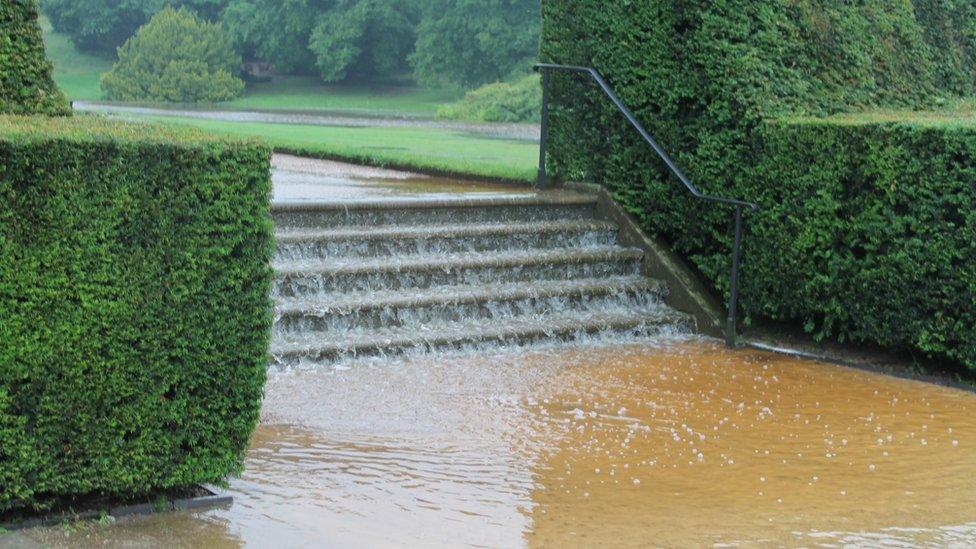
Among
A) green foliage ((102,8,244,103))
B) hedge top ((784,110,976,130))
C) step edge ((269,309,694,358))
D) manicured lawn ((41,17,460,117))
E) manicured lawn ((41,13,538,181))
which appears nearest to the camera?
step edge ((269,309,694,358))

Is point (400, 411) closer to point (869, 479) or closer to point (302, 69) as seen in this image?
point (869, 479)

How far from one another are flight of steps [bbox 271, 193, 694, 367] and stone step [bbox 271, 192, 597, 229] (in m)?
0.01

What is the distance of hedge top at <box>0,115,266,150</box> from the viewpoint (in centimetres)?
532

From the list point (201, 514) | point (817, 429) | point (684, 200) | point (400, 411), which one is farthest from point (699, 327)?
point (201, 514)

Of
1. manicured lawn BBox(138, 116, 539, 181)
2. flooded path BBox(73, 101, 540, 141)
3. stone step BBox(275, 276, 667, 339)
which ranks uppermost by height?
flooded path BBox(73, 101, 540, 141)

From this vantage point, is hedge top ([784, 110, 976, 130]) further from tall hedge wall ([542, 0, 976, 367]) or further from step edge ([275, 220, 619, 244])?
step edge ([275, 220, 619, 244])

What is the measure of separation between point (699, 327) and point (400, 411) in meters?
3.71

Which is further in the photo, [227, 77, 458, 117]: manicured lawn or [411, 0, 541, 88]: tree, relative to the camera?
[411, 0, 541, 88]: tree

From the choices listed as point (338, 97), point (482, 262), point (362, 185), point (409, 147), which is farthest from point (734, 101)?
point (338, 97)

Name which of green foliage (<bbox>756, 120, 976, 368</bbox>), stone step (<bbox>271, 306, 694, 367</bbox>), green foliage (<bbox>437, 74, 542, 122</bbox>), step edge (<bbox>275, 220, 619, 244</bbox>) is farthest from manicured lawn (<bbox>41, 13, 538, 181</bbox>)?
green foliage (<bbox>437, 74, 542, 122</bbox>)

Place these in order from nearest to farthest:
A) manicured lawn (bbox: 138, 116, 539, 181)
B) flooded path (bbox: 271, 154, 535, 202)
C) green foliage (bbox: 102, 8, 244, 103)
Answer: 1. flooded path (bbox: 271, 154, 535, 202)
2. manicured lawn (bbox: 138, 116, 539, 181)
3. green foliage (bbox: 102, 8, 244, 103)

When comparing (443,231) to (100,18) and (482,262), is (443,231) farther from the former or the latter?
(100,18)

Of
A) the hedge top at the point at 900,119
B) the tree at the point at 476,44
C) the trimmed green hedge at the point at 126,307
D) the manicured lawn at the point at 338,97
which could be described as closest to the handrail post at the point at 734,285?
the hedge top at the point at 900,119

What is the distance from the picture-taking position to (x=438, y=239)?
10.8 metres
